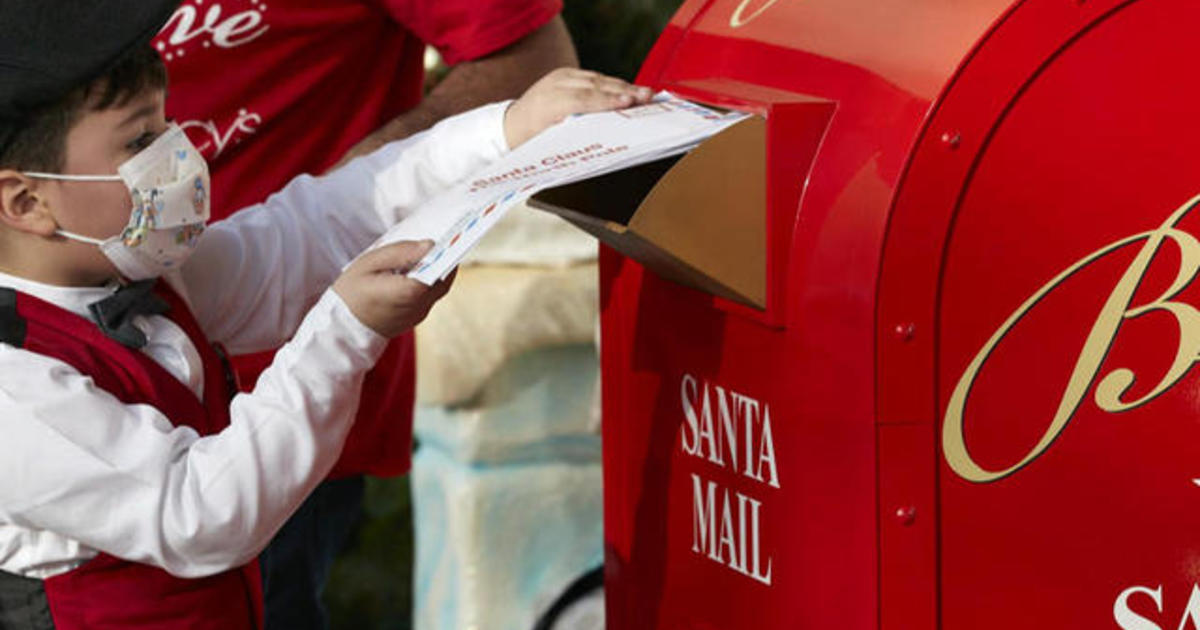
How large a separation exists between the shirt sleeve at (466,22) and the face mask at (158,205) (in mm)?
763

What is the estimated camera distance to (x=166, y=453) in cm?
208

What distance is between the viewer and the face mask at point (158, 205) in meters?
2.14

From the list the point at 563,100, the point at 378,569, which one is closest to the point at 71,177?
the point at 563,100

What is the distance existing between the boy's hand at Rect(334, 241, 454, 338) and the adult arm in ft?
2.82

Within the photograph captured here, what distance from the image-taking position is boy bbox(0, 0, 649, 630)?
2.06 metres

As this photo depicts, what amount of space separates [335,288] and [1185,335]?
815mm

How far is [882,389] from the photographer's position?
2.03m

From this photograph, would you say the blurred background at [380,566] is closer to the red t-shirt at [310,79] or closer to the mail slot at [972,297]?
the red t-shirt at [310,79]

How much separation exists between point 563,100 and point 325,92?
78cm

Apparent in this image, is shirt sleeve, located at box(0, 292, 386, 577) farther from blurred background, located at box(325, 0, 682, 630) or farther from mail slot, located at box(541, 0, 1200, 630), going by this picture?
blurred background, located at box(325, 0, 682, 630)

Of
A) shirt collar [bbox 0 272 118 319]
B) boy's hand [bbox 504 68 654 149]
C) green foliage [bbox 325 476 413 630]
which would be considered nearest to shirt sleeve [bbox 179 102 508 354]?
boy's hand [bbox 504 68 654 149]

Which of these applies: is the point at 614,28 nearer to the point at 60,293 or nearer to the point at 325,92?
the point at 325,92

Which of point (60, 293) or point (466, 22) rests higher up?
point (466, 22)

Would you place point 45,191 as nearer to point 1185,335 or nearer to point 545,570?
point 1185,335
